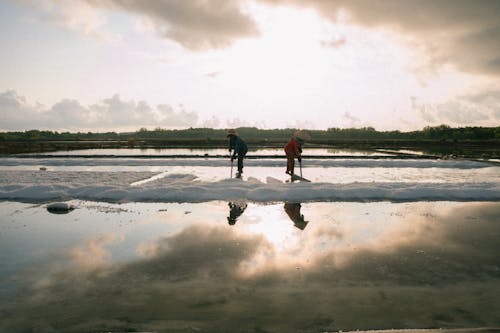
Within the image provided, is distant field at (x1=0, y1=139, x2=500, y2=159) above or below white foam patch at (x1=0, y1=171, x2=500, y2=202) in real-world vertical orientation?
above

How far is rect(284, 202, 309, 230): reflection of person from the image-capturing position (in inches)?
318

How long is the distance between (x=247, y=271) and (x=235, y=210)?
14.4 feet

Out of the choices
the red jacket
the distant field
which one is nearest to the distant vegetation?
the distant field

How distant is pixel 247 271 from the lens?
17.1ft

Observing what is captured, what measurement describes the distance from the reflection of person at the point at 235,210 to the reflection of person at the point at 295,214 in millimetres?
1235

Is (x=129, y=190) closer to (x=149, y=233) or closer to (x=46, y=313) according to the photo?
(x=149, y=233)

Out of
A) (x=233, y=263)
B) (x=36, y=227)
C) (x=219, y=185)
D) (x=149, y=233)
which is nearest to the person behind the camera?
(x=233, y=263)

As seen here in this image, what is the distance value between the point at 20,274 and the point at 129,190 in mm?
7114

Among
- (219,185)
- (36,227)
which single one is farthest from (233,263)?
(219,185)

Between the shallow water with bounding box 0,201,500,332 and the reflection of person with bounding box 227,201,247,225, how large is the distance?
Answer: 0.12 m

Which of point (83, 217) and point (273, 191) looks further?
point (273, 191)

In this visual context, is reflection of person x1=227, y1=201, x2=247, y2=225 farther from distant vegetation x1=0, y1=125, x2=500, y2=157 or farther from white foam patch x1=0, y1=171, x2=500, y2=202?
distant vegetation x1=0, y1=125, x2=500, y2=157

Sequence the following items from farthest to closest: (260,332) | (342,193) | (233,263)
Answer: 1. (342,193)
2. (233,263)
3. (260,332)

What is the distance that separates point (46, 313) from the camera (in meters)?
3.96
